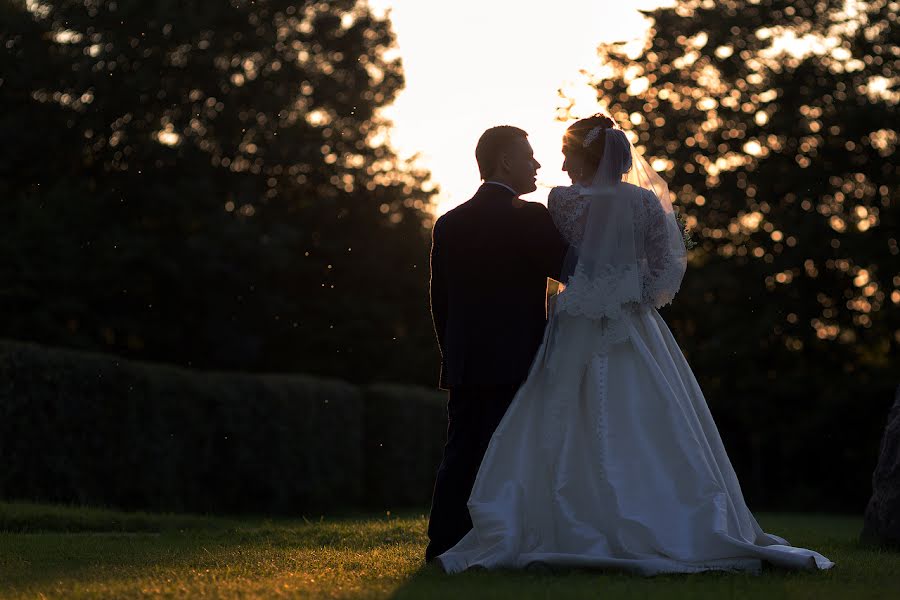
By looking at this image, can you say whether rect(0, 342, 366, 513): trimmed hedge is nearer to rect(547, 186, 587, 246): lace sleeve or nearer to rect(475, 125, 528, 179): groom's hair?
rect(475, 125, 528, 179): groom's hair

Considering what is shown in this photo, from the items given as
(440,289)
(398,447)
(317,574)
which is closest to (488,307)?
(440,289)

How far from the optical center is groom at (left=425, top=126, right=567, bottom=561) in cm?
684

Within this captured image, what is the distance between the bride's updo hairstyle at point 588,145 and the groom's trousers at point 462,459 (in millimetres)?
1374

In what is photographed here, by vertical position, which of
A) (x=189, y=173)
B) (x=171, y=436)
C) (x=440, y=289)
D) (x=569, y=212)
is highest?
(x=189, y=173)

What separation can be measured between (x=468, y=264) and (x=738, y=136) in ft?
63.4

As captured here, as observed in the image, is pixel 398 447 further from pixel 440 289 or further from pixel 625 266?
pixel 625 266

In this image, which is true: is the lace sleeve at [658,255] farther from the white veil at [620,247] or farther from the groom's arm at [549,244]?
the groom's arm at [549,244]

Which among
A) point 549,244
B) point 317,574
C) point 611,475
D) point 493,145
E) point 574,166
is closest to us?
point 317,574

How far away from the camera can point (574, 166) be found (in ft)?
23.7

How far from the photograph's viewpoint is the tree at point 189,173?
25078 mm

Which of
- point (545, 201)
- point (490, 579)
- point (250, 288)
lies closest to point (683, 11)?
point (250, 288)

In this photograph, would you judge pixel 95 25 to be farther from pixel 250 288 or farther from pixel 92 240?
pixel 250 288

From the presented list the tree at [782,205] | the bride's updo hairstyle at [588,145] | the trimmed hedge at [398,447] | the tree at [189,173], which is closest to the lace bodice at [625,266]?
the bride's updo hairstyle at [588,145]

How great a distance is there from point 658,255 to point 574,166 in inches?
27.8
